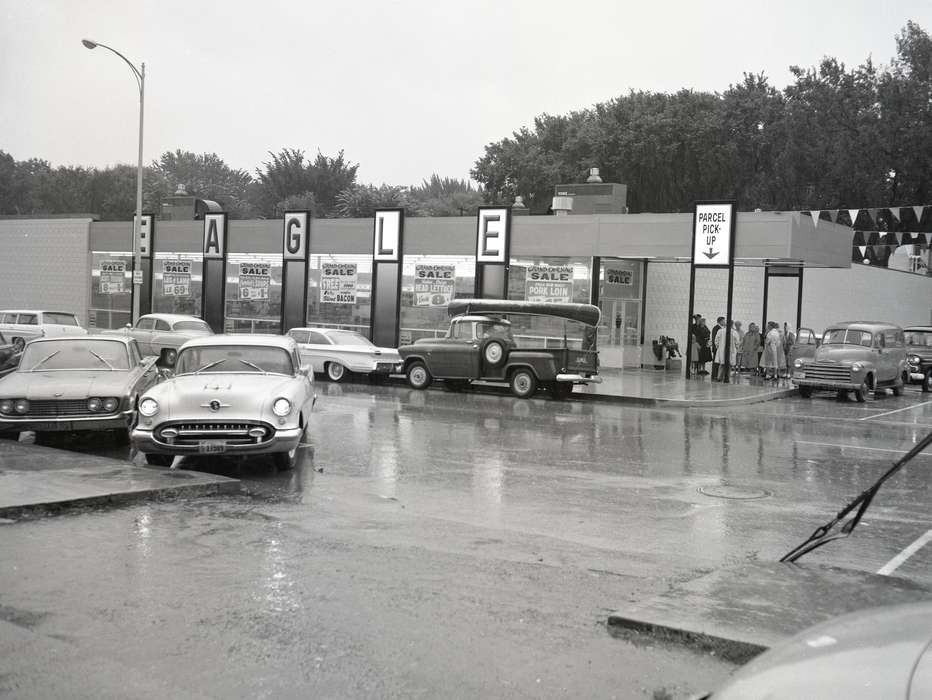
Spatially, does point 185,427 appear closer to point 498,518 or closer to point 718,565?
point 498,518

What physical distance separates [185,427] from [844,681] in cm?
995

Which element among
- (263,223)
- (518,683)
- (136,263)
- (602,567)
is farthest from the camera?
(263,223)

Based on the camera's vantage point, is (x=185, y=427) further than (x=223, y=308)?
No

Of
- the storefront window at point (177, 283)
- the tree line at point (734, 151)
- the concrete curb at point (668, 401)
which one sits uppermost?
the tree line at point (734, 151)

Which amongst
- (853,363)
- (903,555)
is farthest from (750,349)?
(903,555)

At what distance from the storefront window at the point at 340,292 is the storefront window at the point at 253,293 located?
1532mm

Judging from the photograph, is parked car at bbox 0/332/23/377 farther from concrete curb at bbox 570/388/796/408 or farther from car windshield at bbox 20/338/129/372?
concrete curb at bbox 570/388/796/408

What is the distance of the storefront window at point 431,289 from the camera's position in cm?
3331

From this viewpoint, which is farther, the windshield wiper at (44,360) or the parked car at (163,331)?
the parked car at (163,331)

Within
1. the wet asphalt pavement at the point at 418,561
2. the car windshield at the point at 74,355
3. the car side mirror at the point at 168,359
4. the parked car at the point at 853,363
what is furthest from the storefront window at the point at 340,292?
the car side mirror at the point at 168,359

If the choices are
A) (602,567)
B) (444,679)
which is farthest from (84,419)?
(444,679)

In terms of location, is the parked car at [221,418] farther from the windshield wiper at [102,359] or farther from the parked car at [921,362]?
the parked car at [921,362]

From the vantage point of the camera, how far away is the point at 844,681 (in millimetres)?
2521

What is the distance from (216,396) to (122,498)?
2193mm
